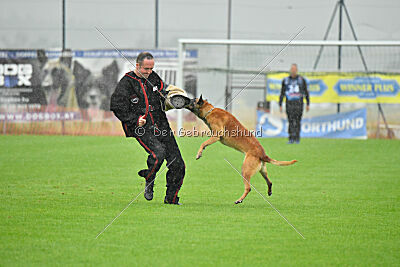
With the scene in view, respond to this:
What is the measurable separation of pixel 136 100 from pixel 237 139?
54.5 inches

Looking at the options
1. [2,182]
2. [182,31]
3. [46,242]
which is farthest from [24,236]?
[182,31]

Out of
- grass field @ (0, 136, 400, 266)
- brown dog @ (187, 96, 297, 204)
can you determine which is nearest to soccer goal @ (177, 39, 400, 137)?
grass field @ (0, 136, 400, 266)

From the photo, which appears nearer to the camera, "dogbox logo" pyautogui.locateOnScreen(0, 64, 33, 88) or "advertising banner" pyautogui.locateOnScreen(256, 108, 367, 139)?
"advertising banner" pyautogui.locateOnScreen(256, 108, 367, 139)

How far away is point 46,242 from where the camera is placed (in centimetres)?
557

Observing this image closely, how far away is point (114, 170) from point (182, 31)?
17237mm

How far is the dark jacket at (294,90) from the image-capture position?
19.2 meters

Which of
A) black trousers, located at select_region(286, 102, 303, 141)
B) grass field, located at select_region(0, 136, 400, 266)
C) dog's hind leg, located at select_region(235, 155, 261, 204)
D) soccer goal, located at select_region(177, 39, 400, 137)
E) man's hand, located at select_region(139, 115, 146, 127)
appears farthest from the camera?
soccer goal, located at select_region(177, 39, 400, 137)

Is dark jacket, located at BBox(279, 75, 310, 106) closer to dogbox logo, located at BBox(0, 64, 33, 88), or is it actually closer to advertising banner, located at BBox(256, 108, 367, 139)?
advertising banner, located at BBox(256, 108, 367, 139)

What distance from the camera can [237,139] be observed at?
7.96 meters

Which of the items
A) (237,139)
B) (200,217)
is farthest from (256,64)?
(200,217)

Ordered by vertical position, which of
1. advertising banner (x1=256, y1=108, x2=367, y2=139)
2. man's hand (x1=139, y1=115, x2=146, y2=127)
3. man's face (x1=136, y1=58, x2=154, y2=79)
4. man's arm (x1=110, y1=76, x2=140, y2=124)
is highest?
man's face (x1=136, y1=58, x2=154, y2=79)

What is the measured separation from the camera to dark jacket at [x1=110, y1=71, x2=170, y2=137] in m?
7.36

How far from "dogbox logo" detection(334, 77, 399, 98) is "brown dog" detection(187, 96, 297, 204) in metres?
14.9

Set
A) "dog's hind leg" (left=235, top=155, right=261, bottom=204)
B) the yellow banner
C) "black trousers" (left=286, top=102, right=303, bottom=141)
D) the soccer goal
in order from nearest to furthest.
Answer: "dog's hind leg" (left=235, top=155, right=261, bottom=204) < "black trousers" (left=286, top=102, right=303, bottom=141) < the soccer goal < the yellow banner
